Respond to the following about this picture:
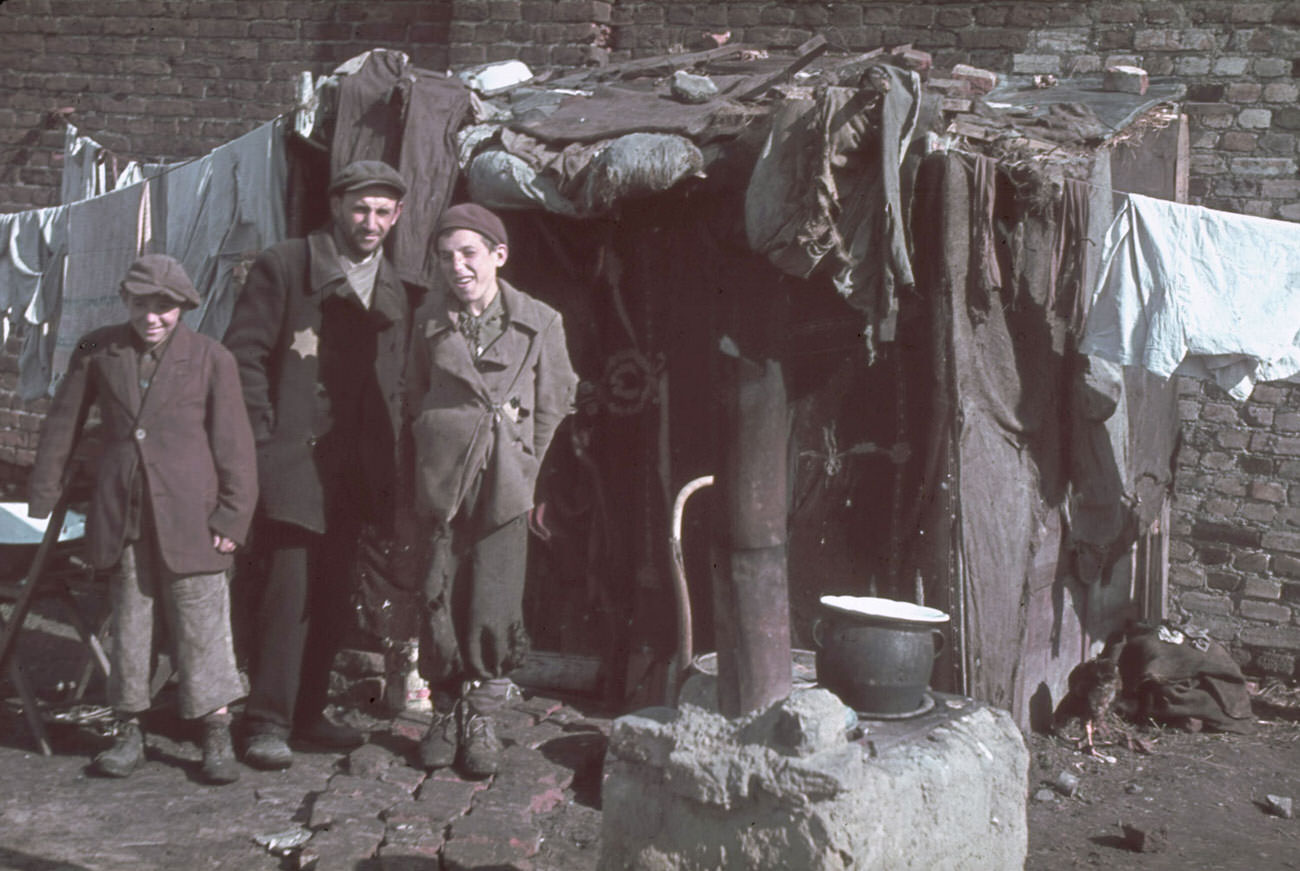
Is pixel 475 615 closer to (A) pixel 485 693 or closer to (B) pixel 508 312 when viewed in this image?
(A) pixel 485 693

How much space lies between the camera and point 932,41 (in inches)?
283

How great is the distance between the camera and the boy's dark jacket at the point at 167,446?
188 inches

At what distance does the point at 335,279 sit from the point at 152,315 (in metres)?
0.67

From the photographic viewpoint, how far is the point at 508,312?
16.6 ft

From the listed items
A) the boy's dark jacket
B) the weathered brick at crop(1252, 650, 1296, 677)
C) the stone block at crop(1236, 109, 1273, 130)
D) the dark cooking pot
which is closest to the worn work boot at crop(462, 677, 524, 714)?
the boy's dark jacket

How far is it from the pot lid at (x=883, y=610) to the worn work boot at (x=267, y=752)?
214cm

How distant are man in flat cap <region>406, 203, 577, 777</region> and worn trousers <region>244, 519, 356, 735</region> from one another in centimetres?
50

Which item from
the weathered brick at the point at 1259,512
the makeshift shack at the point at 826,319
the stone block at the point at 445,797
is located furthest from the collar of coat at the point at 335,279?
the weathered brick at the point at 1259,512

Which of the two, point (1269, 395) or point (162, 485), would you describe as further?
point (1269, 395)

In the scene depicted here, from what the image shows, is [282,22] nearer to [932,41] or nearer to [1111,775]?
[932,41]

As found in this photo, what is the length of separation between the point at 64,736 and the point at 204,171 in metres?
2.88

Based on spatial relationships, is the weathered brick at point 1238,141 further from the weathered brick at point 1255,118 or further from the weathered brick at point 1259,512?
the weathered brick at point 1259,512

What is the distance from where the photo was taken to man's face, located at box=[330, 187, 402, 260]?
510cm

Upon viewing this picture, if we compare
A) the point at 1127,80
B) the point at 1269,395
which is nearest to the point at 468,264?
the point at 1127,80
